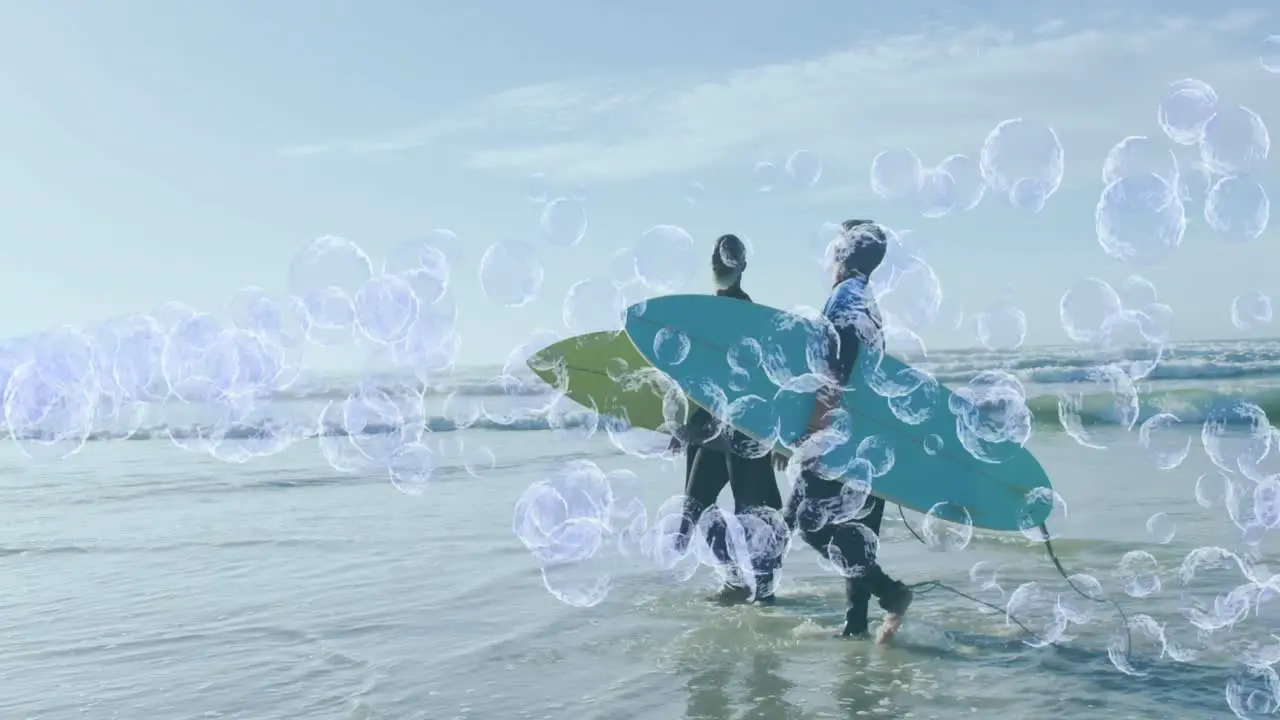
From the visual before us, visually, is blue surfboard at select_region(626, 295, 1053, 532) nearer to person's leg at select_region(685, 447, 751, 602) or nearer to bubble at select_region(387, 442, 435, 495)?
person's leg at select_region(685, 447, 751, 602)

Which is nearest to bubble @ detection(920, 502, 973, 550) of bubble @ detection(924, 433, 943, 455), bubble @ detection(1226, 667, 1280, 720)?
bubble @ detection(924, 433, 943, 455)

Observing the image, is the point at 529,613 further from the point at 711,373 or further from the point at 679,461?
the point at 679,461

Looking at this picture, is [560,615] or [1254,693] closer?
[1254,693]

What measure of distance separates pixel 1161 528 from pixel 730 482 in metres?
3.70

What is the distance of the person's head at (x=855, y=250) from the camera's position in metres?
5.50

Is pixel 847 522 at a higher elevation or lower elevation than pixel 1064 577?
higher

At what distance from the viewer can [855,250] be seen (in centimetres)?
550

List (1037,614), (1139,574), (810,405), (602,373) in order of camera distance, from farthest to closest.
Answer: (602,373) → (1139,574) → (1037,614) → (810,405)

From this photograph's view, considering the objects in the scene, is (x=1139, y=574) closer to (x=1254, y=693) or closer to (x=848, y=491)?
(x=1254, y=693)

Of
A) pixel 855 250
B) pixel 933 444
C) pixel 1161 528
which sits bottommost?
pixel 1161 528

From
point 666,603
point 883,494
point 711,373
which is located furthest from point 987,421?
point 666,603

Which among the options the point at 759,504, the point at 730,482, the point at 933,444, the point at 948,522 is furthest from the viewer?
the point at 730,482

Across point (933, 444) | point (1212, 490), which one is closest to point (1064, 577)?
point (933, 444)

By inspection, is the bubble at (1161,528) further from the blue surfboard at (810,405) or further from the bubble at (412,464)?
the bubble at (412,464)
